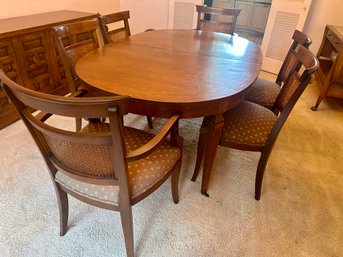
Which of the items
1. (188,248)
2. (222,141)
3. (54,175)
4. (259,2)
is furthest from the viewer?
(259,2)

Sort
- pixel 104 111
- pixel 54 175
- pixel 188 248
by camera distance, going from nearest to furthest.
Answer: pixel 104 111 < pixel 54 175 < pixel 188 248

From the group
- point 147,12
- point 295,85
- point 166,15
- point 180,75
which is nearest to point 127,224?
point 180,75

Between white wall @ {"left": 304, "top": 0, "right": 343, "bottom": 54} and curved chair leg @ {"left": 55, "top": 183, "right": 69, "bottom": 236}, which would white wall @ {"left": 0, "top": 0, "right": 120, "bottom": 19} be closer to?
curved chair leg @ {"left": 55, "top": 183, "right": 69, "bottom": 236}

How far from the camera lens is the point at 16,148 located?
6.00ft

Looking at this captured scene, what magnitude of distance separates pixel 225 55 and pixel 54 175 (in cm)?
131

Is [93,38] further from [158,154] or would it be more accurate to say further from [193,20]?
[193,20]

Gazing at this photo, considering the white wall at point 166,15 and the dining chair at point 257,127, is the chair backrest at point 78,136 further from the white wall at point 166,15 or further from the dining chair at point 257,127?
the white wall at point 166,15

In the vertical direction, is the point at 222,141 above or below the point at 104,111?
below

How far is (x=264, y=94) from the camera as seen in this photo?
5.68 feet

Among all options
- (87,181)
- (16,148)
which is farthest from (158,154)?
(16,148)

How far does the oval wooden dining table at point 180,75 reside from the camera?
3.62 ft

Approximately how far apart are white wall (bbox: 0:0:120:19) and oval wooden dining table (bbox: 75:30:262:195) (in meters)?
1.31

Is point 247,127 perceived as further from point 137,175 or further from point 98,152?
point 98,152

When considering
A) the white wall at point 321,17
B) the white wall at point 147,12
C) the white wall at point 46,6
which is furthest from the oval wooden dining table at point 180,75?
the white wall at point 147,12
